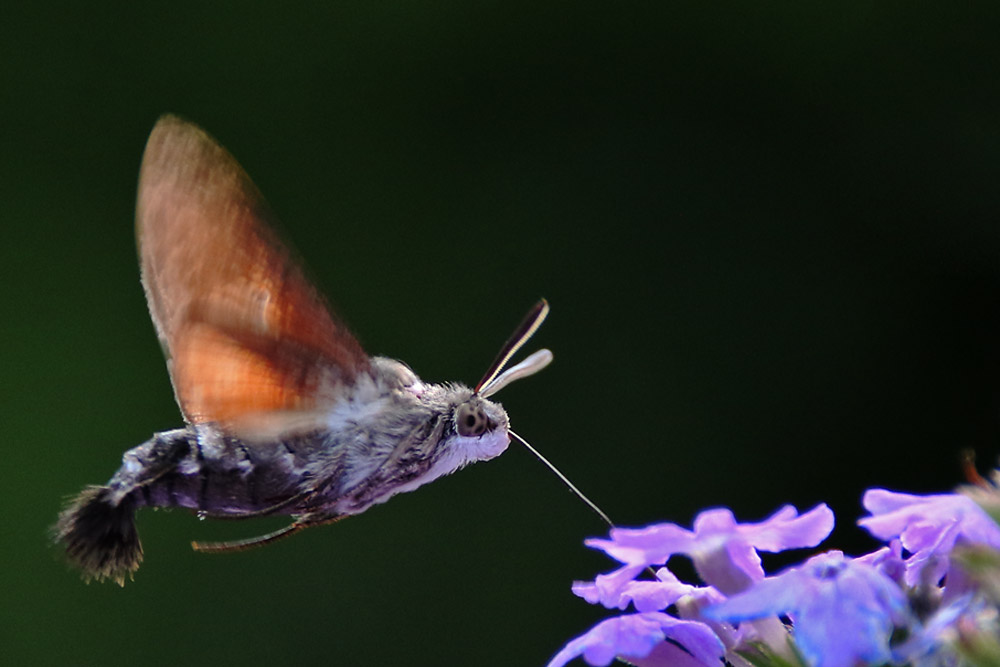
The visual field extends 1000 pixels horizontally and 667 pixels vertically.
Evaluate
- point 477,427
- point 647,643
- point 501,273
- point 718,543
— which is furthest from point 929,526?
point 501,273

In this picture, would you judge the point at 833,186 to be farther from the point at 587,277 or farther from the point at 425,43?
the point at 425,43

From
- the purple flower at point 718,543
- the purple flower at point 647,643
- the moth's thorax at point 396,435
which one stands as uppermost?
the moth's thorax at point 396,435

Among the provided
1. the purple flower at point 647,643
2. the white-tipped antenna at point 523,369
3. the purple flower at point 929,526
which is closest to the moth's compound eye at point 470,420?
the white-tipped antenna at point 523,369

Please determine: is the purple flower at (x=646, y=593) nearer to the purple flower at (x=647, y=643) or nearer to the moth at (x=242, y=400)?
the purple flower at (x=647, y=643)

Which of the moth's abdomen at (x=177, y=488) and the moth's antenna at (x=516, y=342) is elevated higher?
the moth's antenna at (x=516, y=342)

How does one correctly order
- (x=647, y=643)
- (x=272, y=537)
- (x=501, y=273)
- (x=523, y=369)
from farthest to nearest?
(x=501, y=273) → (x=523, y=369) → (x=272, y=537) → (x=647, y=643)

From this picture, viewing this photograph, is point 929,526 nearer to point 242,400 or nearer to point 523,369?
point 523,369

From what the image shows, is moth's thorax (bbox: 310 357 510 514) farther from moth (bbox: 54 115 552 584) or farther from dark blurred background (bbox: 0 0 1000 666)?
dark blurred background (bbox: 0 0 1000 666)
